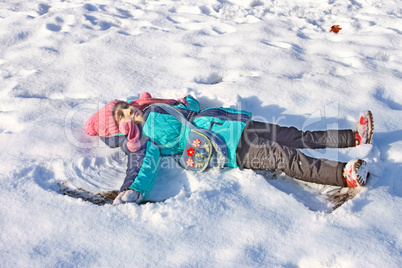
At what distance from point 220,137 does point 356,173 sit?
0.85 m

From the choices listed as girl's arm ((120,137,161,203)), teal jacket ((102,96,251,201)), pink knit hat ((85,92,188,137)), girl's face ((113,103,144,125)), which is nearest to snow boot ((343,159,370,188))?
teal jacket ((102,96,251,201))

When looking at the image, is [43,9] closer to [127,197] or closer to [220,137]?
[220,137]

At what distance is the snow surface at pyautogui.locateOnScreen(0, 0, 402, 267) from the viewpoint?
5.08 feet

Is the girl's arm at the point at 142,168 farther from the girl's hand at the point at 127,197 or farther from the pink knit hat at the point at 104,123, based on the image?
Result: the pink knit hat at the point at 104,123

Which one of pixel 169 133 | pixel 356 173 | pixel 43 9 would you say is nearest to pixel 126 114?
pixel 169 133

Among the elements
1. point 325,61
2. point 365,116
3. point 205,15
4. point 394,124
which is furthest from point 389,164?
point 205,15

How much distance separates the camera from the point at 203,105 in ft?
8.99

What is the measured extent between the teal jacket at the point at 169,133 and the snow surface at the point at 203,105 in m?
0.11

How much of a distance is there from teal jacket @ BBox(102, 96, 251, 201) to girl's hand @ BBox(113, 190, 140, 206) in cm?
17

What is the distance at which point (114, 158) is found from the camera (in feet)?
7.54

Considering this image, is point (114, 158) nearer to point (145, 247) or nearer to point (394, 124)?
Answer: point (145, 247)

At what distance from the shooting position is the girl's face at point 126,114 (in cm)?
235

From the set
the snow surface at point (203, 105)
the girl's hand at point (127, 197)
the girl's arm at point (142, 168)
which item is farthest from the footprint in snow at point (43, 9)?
the girl's hand at point (127, 197)

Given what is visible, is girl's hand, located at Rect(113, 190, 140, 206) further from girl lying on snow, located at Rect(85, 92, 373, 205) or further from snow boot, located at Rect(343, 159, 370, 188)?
snow boot, located at Rect(343, 159, 370, 188)
